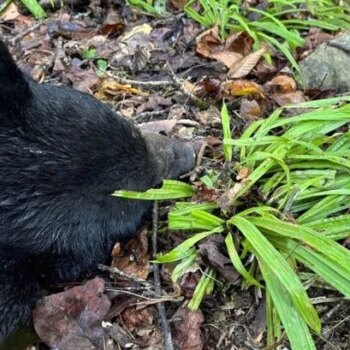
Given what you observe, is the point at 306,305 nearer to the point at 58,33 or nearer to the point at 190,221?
the point at 190,221

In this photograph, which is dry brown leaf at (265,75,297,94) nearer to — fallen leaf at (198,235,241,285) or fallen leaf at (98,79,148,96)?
fallen leaf at (98,79,148,96)

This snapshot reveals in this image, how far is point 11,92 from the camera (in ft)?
10.4

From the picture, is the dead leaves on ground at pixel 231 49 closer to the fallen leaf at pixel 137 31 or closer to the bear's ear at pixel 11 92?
the fallen leaf at pixel 137 31

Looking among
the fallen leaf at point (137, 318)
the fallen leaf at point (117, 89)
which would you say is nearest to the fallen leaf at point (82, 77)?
the fallen leaf at point (117, 89)

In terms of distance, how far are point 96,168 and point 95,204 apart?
178mm

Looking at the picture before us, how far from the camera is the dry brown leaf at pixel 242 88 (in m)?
4.42

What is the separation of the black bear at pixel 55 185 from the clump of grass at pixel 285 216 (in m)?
0.18

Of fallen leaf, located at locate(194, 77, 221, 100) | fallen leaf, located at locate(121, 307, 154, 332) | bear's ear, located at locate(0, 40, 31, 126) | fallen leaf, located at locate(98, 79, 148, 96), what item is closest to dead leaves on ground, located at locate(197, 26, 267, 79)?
fallen leaf, located at locate(194, 77, 221, 100)

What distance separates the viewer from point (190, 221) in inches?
132

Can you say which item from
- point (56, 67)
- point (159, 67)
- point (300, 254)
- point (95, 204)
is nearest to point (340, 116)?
point (300, 254)

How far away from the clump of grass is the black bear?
0.58ft

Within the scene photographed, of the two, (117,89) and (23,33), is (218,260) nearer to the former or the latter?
(117,89)

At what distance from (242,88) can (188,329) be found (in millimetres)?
1905

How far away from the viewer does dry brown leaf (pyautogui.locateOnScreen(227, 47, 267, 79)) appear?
4690 millimetres
